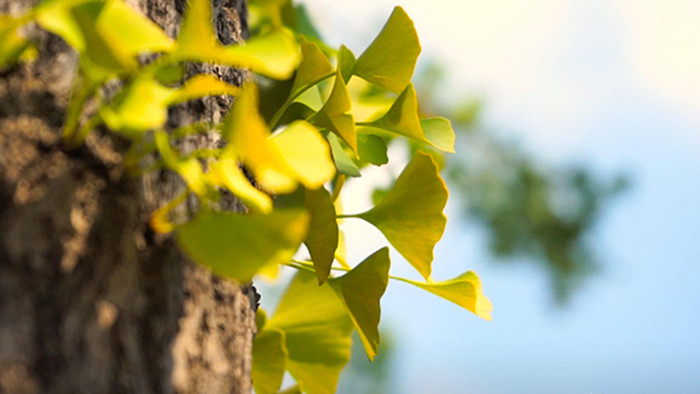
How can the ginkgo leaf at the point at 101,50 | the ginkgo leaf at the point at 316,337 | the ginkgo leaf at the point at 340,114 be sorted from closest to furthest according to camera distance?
the ginkgo leaf at the point at 101,50 → the ginkgo leaf at the point at 340,114 → the ginkgo leaf at the point at 316,337

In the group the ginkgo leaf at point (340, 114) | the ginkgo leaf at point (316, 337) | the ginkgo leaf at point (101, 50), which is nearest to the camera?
the ginkgo leaf at point (101, 50)

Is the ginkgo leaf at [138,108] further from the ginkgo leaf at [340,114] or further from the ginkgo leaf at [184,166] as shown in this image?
the ginkgo leaf at [340,114]

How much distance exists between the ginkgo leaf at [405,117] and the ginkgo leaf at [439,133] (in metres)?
0.02

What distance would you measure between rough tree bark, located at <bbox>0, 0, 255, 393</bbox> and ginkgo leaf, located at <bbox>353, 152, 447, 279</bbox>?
0.14 meters

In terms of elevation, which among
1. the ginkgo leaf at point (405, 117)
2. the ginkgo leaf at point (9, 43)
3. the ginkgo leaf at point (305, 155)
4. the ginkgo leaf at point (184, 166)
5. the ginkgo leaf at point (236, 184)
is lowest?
the ginkgo leaf at point (9, 43)

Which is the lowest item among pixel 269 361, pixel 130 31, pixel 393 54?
pixel 269 361

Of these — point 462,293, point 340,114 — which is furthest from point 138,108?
point 462,293

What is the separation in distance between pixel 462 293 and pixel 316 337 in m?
0.12

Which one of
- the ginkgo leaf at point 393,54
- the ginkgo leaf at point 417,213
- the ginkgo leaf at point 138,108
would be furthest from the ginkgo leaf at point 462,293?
the ginkgo leaf at point 138,108

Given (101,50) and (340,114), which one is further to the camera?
(340,114)

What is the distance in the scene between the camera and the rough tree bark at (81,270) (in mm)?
256

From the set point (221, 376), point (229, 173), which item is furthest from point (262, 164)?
point (221, 376)

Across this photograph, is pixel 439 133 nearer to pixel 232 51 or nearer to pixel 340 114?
pixel 340 114

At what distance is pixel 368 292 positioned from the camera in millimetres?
399
